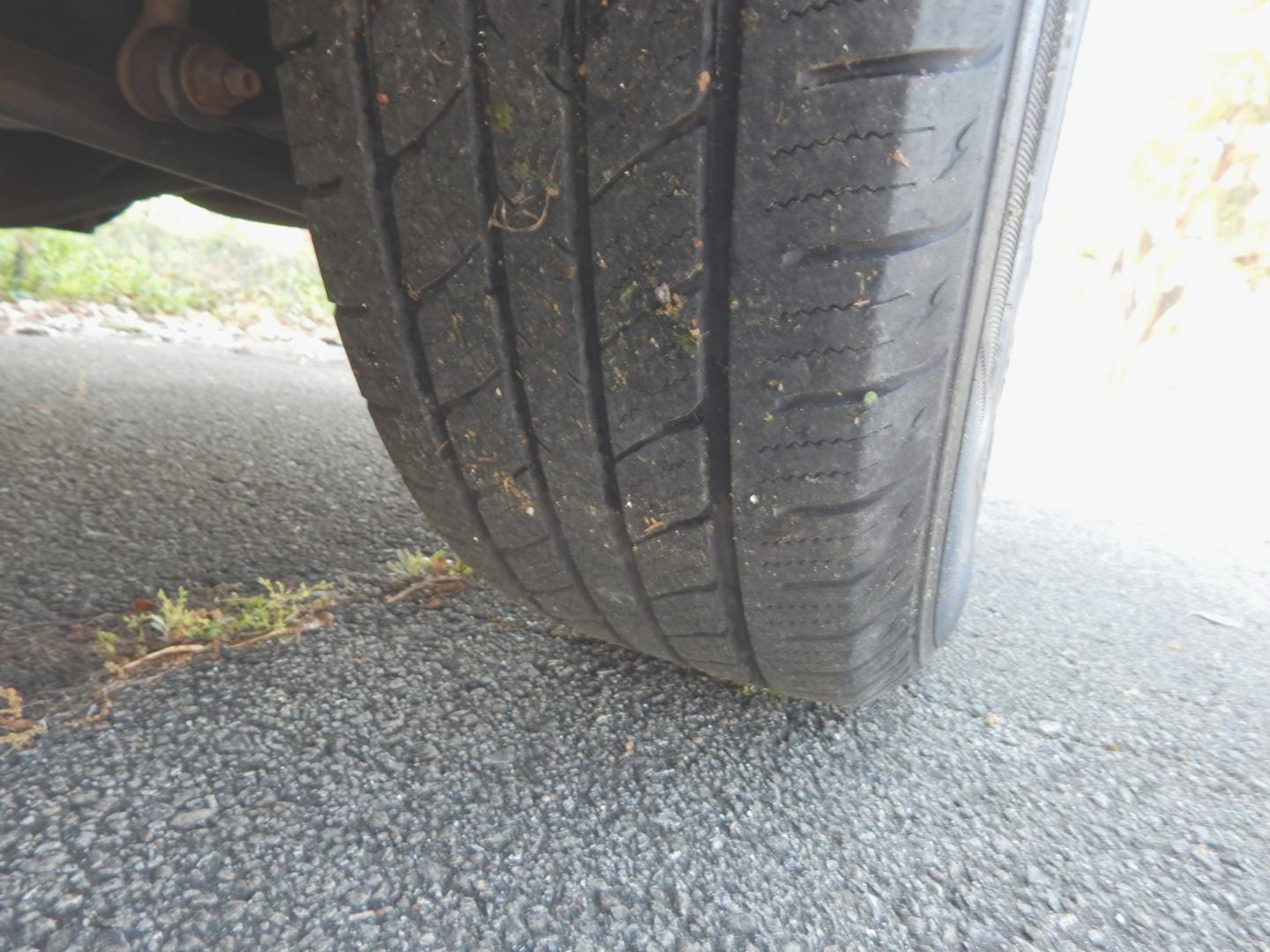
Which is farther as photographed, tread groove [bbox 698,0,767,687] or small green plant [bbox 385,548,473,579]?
small green plant [bbox 385,548,473,579]

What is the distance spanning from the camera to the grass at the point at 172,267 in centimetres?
322

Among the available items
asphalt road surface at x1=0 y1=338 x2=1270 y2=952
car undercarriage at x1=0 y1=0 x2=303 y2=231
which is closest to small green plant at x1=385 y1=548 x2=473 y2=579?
asphalt road surface at x1=0 y1=338 x2=1270 y2=952

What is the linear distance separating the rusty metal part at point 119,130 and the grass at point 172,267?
2.30 metres

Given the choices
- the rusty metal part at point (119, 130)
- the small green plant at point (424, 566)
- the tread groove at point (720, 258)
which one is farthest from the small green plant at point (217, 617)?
the tread groove at point (720, 258)

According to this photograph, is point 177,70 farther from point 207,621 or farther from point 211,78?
point 207,621

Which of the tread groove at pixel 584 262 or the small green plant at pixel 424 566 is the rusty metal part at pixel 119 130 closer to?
the tread groove at pixel 584 262

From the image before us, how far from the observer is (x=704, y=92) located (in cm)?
60

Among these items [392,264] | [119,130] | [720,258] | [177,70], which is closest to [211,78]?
[177,70]

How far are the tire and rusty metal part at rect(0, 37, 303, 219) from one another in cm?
23

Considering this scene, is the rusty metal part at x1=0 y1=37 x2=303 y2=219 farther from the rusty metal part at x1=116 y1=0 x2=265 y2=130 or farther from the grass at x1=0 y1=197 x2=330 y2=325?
the grass at x1=0 y1=197 x2=330 y2=325

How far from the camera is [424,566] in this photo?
4.57 ft

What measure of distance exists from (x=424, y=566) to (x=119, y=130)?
2.45 ft

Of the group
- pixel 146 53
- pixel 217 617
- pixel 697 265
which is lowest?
pixel 217 617

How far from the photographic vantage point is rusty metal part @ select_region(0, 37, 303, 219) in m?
0.86
